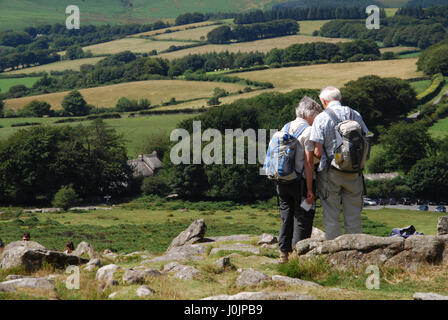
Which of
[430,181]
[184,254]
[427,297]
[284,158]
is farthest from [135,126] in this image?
[427,297]

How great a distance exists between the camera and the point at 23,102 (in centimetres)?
14362

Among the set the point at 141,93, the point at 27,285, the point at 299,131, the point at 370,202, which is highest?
the point at 299,131

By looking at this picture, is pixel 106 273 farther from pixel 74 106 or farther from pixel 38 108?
pixel 74 106

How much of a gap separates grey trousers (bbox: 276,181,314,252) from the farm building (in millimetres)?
83592

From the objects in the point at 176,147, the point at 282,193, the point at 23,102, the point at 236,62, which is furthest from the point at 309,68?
the point at 282,193

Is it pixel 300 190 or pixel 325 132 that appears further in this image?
pixel 300 190

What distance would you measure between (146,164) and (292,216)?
91945 millimetres

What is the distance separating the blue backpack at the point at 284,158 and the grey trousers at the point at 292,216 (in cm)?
26

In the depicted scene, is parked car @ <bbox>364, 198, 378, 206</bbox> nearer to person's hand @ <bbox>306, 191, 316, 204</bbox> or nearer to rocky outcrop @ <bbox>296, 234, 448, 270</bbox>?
person's hand @ <bbox>306, 191, 316, 204</bbox>

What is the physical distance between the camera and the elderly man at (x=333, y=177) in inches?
529

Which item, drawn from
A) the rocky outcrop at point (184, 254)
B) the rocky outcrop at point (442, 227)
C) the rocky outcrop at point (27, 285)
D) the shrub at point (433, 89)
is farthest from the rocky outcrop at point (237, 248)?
the shrub at point (433, 89)

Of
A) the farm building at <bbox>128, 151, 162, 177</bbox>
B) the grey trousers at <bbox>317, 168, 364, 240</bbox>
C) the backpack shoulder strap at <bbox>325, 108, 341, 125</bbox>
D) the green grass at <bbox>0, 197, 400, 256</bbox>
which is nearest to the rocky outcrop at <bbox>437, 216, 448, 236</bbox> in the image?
the grey trousers at <bbox>317, 168, 364, 240</bbox>

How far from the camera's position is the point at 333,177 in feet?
44.6
